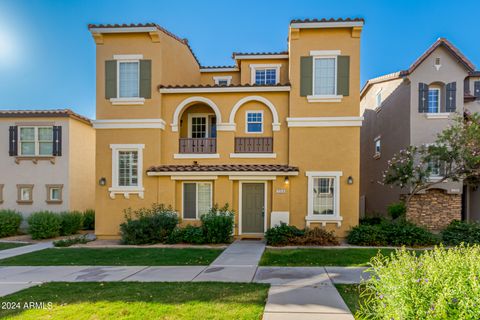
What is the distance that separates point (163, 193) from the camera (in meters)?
12.2

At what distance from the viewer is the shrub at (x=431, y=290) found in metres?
3.02

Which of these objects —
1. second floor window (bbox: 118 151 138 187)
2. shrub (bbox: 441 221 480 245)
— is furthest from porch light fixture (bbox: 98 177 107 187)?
shrub (bbox: 441 221 480 245)

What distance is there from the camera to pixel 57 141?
15.0 metres

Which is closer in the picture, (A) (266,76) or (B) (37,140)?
(A) (266,76)

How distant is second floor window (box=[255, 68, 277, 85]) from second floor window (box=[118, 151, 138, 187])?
744 cm

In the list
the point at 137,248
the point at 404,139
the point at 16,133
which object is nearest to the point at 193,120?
the point at 137,248

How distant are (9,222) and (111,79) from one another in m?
8.73

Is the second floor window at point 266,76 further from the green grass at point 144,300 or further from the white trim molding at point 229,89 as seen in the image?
the green grass at point 144,300

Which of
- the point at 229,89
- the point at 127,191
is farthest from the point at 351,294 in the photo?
the point at 127,191

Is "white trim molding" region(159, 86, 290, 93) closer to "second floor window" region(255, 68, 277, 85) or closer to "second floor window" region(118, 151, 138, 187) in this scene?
"second floor window" region(255, 68, 277, 85)

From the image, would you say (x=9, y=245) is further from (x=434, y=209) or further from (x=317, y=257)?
(x=434, y=209)

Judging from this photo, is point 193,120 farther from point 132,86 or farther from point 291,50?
point 291,50

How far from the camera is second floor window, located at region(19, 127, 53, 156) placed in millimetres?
15086

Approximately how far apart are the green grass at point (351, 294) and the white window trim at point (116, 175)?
30.2 ft
